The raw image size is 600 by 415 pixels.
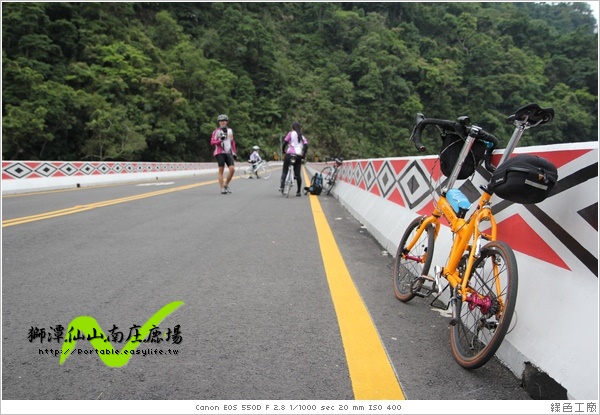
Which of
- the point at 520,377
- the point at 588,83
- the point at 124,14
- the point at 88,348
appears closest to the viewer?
the point at 520,377

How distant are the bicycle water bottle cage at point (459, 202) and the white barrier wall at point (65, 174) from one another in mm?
14315

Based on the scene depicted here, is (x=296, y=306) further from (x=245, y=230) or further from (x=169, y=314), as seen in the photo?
(x=245, y=230)

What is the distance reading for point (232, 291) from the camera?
3570mm

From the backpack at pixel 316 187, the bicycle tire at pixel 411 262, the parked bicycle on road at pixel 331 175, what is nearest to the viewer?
the bicycle tire at pixel 411 262

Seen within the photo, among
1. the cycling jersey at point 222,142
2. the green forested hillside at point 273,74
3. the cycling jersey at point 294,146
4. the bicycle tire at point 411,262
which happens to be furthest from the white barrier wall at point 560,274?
the green forested hillside at point 273,74

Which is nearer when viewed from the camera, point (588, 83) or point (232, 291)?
point (232, 291)

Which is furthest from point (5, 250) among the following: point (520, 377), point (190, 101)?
point (190, 101)

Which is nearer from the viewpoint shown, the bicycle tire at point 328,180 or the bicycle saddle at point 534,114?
the bicycle saddle at point 534,114

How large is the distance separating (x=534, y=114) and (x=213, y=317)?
2.34 metres

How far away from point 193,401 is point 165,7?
89.6 m

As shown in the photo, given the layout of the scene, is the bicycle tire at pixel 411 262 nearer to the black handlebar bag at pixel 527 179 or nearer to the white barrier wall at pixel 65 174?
the black handlebar bag at pixel 527 179

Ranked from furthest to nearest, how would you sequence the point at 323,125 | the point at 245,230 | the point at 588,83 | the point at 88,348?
the point at 588,83
the point at 323,125
the point at 245,230
the point at 88,348

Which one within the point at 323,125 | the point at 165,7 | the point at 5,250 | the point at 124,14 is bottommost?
the point at 5,250

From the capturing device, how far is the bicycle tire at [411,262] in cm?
330
